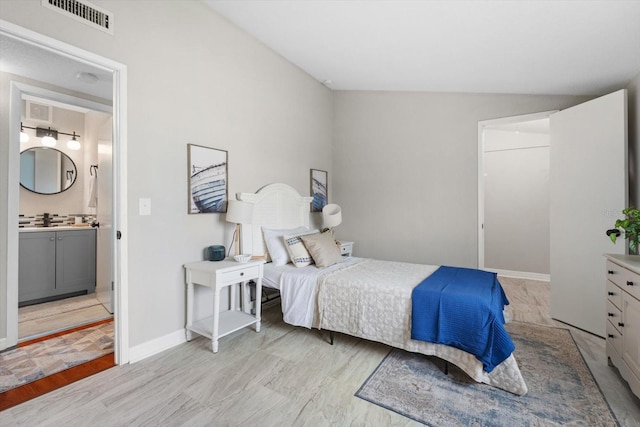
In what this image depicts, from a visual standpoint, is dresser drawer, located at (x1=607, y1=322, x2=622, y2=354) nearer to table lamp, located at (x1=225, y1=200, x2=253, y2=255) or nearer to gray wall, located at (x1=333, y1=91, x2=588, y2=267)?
gray wall, located at (x1=333, y1=91, x2=588, y2=267)

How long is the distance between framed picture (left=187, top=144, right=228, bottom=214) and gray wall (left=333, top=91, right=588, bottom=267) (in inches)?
86.8

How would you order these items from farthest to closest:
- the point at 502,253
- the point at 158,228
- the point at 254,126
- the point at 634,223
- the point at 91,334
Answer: the point at 502,253
the point at 254,126
the point at 91,334
the point at 158,228
the point at 634,223

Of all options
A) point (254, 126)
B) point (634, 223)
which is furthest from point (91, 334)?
point (634, 223)

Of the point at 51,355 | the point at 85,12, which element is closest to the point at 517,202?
the point at 85,12

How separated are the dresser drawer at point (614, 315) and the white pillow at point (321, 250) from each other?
2.12 m

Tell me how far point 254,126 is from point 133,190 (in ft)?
4.85

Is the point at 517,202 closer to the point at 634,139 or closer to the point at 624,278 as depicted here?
the point at 634,139

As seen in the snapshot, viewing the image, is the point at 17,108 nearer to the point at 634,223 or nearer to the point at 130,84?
the point at 130,84

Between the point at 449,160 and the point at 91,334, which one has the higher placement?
the point at 449,160

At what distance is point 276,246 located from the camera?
3145mm

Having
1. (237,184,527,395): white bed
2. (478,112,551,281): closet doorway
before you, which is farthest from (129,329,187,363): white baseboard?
(478,112,551,281): closet doorway

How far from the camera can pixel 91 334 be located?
277 centimetres

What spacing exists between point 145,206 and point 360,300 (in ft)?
5.98

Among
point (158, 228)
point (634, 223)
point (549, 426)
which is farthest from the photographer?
Answer: point (158, 228)
